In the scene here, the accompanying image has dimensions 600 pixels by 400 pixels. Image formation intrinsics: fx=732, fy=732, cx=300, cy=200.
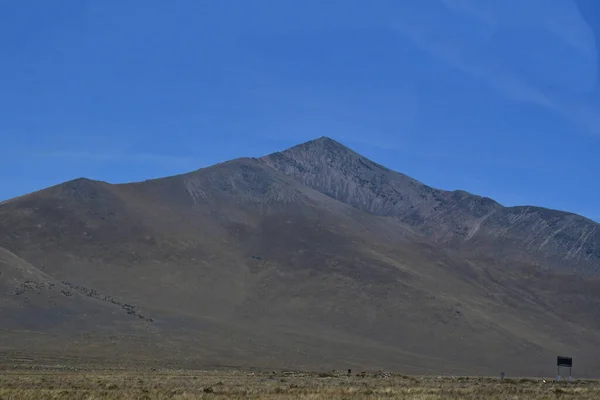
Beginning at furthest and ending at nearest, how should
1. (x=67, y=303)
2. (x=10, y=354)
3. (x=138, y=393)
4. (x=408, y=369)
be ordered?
(x=67, y=303), (x=408, y=369), (x=10, y=354), (x=138, y=393)

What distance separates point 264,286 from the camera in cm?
12331

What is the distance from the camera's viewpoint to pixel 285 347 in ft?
302

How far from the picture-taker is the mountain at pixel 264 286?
86.4 meters

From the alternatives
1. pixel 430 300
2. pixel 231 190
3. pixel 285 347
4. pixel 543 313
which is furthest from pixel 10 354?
pixel 231 190

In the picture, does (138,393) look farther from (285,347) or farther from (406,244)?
(406,244)

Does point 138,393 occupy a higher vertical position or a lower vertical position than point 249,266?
lower

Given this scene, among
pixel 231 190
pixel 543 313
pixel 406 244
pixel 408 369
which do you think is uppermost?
pixel 231 190

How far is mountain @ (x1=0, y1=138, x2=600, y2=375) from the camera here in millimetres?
86375

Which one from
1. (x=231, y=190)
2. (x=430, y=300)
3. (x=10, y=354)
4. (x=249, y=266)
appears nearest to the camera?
(x=10, y=354)

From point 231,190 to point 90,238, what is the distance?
2057 inches

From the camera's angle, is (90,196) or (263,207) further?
(263,207)

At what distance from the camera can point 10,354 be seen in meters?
62.2

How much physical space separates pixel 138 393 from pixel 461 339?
9031cm

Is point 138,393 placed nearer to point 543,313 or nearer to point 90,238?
point 90,238
